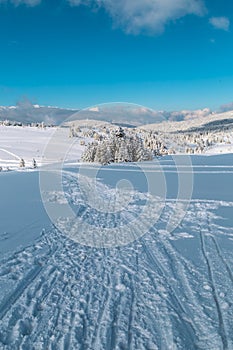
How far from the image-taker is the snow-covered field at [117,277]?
384 cm

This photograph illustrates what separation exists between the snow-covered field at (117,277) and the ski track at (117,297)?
1cm

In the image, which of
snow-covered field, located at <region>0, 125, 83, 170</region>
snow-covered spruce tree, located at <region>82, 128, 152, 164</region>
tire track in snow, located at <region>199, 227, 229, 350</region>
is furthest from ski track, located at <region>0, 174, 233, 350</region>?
snow-covered field, located at <region>0, 125, 83, 170</region>

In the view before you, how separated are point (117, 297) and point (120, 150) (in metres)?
38.7

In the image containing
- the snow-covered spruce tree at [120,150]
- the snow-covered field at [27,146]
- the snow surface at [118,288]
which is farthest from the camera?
the snow-covered field at [27,146]

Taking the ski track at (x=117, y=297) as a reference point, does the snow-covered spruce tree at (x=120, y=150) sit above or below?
above

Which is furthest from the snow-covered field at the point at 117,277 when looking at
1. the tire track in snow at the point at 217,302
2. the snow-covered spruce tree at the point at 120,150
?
the snow-covered spruce tree at the point at 120,150

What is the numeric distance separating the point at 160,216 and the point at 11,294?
5640mm

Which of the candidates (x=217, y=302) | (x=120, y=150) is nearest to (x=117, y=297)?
(x=217, y=302)

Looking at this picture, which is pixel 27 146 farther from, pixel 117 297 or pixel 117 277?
pixel 117 297

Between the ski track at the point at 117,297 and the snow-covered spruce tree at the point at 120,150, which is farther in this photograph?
the snow-covered spruce tree at the point at 120,150

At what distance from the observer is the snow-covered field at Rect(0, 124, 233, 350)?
3.84m

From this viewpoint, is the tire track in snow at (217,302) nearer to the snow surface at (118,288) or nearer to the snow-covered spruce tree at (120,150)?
the snow surface at (118,288)

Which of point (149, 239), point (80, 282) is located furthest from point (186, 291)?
point (149, 239)

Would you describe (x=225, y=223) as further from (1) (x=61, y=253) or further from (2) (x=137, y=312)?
Answer: (2) (x=137, y=312)
